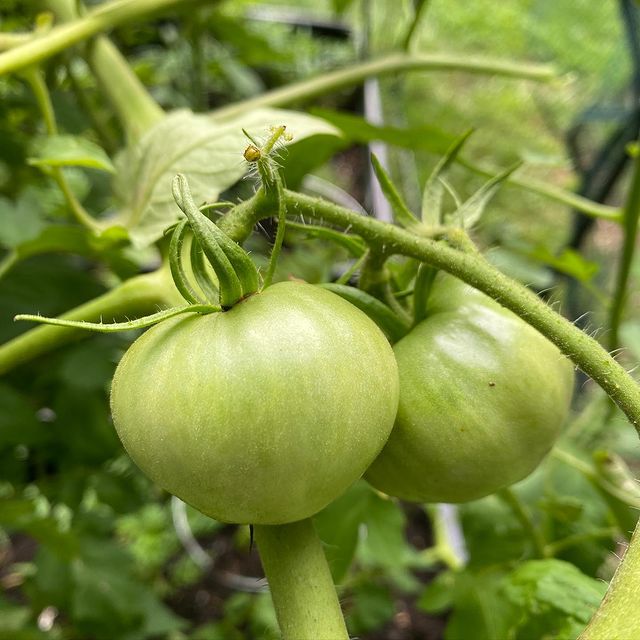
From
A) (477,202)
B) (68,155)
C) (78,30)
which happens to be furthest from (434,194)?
(78,30)

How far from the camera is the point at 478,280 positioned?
0.30 meters

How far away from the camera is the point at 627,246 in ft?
2.34

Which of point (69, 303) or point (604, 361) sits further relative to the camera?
point (69, 303)

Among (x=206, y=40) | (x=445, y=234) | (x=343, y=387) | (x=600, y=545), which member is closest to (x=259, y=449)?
(x=343, y=387)

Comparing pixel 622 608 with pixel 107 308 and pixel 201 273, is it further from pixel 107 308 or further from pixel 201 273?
pixel 107 308

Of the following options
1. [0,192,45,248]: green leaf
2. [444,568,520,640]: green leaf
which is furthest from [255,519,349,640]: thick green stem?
[0,192,45,248]: green leaf

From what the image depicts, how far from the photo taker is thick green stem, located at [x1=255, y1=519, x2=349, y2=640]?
0.29 metres

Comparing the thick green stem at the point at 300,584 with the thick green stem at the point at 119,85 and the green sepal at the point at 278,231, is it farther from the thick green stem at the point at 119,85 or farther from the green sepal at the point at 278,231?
the thick green stem at the point at 119,85

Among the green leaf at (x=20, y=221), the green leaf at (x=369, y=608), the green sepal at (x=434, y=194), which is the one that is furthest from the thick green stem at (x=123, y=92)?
the green leaf at (x=369, y=608)

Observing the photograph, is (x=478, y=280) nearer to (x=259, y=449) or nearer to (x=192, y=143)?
(x=259, y=449)

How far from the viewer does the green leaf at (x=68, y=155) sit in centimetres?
46

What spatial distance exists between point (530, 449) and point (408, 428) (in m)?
0.07

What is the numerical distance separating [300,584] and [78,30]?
0.51 meters

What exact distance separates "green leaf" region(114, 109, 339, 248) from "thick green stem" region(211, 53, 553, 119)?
259 mm
